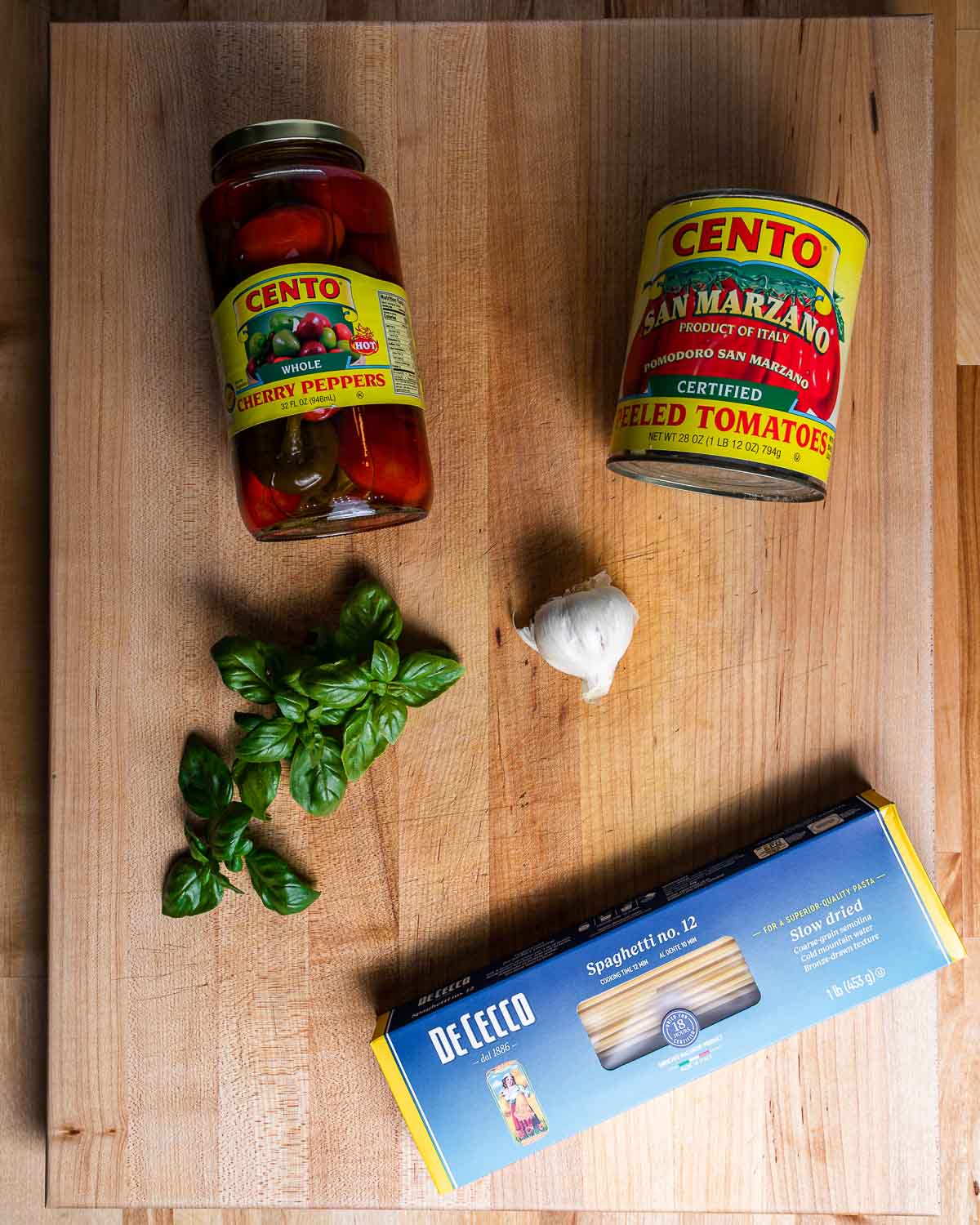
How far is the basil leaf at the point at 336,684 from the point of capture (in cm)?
76

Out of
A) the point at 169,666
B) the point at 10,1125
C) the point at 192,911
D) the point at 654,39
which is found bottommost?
the point at 10,1125

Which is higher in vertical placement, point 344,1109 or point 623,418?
point 623,418

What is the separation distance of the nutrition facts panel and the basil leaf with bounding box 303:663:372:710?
0.75ft

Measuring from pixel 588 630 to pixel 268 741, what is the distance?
288 millimetres

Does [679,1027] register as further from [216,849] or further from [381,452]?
[381,452]

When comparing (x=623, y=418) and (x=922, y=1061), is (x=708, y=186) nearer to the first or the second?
(x=623, y=418)

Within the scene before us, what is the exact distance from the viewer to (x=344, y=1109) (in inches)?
33.2

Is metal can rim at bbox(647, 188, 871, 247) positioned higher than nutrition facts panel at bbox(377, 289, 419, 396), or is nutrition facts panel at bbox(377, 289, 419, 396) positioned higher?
metal can rim at bbox(647, 188, 871, 247)

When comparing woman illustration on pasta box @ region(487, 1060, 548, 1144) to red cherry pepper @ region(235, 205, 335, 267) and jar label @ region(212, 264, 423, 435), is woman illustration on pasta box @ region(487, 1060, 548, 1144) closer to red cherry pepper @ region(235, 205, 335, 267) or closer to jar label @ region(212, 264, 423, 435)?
jar label @ region(212, 264, 423, 435)

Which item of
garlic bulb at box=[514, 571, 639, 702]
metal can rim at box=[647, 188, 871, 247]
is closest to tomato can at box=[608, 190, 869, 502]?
metal can rim at box=[647, 188, 871, 247]

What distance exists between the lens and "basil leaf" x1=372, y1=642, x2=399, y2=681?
2.51ft

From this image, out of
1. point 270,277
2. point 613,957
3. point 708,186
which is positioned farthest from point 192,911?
point 708,186

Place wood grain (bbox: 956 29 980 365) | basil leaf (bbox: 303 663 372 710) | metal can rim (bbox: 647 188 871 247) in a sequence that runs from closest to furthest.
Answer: metal can rim (bbox: 647 188 871 247)
basil leaf (bbox: 303 663 372 710)
wood grain (bbox: 956 29 980 365)

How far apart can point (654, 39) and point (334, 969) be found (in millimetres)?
898
